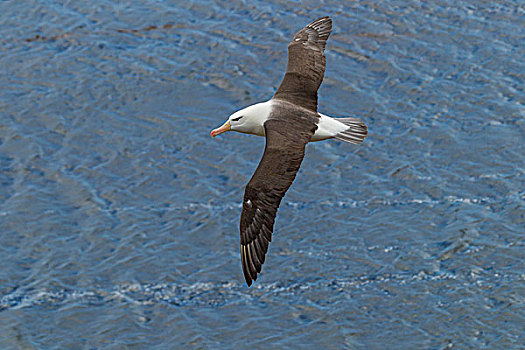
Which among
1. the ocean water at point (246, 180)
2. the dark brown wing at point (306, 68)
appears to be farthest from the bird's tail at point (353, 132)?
the ocean water at point (246, 180)

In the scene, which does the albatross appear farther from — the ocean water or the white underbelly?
the ocean water

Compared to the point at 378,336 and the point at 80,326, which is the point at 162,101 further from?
the point at 378,336

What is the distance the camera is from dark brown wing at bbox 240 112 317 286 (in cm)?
1038

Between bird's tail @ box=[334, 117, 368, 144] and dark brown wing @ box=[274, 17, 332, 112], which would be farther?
dark brown wing @ box=[274, 17, 332, 112]

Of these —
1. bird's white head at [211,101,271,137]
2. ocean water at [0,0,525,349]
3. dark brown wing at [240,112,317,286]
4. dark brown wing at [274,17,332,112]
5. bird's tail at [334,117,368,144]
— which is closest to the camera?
dark brown wing at [240,112,317,286]

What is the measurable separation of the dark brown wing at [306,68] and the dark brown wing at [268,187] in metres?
0.92

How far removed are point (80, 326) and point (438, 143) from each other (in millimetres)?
7975

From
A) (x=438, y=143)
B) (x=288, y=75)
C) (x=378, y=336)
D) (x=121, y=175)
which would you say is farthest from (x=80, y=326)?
(x=438, y=143)

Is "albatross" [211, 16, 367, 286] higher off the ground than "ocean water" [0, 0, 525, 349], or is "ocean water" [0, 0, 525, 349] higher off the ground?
"albatross" [211, 16, 367, 286]

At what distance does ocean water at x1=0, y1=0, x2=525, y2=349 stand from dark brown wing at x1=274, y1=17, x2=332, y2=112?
4874 millimetres

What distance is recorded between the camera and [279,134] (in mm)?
10734

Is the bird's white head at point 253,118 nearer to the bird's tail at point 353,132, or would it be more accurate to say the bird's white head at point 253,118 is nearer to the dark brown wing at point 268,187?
the dark brown wing at point 268,187

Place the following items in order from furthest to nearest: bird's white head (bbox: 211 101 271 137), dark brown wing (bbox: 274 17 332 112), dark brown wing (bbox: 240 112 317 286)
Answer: dark brown wing (bbox: 274 17 332 112) < bird's white head (bbox: 211 101 271 137) < dark brown wing (bbox: 240 112 317 286)

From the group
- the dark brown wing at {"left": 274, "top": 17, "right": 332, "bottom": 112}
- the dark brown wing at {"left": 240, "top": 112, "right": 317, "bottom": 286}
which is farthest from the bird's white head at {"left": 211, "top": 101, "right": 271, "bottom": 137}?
the dark brown wing at {"left": 274, "top": 17, "right": 332, "bottom": 112}
